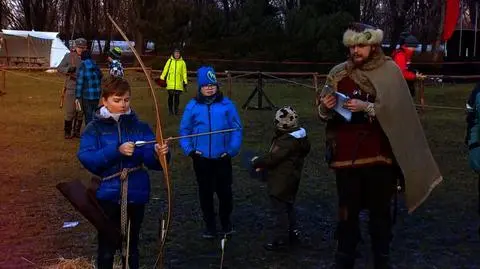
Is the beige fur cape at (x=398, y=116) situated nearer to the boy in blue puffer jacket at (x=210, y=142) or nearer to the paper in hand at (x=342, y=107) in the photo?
the paper in hand at (x=342, y=107)

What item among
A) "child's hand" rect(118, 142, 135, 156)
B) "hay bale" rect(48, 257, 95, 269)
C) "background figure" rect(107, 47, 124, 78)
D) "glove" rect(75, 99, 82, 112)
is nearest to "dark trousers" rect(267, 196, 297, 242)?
"hay bale" rect(48, 257, 95, 269)

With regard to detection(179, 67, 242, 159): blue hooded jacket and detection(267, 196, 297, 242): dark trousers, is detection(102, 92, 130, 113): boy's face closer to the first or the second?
detection(179, 67, 242, 159): blue hooded jacket

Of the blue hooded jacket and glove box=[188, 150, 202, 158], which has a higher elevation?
the blue hooded jacket

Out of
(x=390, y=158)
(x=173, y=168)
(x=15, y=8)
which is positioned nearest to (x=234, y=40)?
(x=173, y=168)

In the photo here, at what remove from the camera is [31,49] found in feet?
139

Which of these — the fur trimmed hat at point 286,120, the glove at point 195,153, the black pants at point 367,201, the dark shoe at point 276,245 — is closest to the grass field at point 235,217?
the dark shoe at point 276,245

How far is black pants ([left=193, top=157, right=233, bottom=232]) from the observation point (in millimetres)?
6305

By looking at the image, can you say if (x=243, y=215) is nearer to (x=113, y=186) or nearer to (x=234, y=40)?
(x=113, y=186)

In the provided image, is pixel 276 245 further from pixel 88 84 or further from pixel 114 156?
pixel 88 84

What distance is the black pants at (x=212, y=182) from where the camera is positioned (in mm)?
6305

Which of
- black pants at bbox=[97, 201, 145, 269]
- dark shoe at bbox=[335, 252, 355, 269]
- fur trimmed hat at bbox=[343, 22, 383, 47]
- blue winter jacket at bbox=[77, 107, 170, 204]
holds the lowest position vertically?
dark shoe at bbox=[335, 252, 355, 269]

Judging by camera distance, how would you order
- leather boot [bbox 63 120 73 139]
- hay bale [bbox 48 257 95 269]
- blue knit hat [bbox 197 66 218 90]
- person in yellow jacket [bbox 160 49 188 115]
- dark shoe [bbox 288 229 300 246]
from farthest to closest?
1. person in yellow jacket [bbox 160 49 188 115]
2. leather boot [bbox 63 120 73 139]
3. blue knit hat [bbox 197 66 218 90]
4. dark shoe [bbox 288 229 300 246]
5. hay bale [bbox 48 257 95 269]

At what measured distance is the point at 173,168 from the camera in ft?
32.9

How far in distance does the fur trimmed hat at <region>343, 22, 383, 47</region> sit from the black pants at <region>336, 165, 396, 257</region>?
2.84 feet
